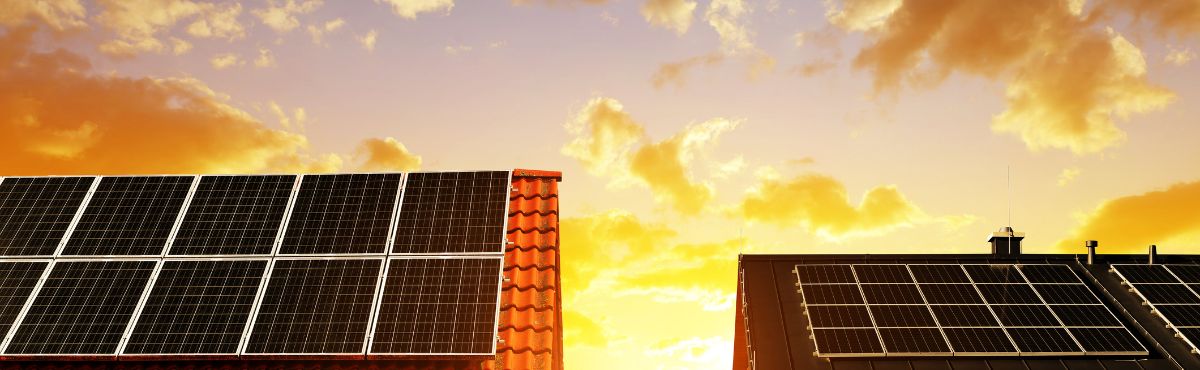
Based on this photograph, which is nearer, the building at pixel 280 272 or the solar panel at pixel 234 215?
the building at pixel 280 272

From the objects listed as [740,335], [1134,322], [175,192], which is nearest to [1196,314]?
[1134,322]

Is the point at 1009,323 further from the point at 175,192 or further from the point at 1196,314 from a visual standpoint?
the point at 175,192

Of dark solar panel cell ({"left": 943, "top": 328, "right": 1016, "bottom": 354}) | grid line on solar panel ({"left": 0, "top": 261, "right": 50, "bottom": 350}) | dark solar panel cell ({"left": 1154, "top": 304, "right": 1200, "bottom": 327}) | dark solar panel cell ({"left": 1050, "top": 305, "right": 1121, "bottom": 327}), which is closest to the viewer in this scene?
grid line on solar panel ({"left": 0, "top": 261, "right": 50, "bottom": 350})

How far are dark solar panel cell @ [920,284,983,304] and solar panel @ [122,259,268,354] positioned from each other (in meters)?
17.2

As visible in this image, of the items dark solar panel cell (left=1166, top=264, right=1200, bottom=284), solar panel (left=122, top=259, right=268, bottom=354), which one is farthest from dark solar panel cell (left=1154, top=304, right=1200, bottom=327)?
solar panel (left=122, top=259, right=268, bottom=354)

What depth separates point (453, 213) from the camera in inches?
860

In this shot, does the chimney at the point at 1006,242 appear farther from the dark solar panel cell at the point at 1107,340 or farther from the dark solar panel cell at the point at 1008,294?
the dark solar panel cell at the point at 1107,340

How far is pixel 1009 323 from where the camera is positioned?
22.8 m

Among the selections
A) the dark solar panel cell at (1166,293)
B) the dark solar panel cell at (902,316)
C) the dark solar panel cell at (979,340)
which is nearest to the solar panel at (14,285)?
the dark solar panel cell at (902,316)

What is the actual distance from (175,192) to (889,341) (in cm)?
1858

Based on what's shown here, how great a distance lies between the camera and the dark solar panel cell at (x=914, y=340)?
70.8ft

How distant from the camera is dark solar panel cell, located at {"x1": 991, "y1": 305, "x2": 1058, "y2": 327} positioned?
74.6 feet

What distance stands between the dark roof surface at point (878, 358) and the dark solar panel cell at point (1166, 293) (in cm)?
36

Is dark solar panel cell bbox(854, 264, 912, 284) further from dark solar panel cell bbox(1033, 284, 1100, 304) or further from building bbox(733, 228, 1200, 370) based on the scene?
dark solar panel cell bbox(1033, 284, 1100, 304)
